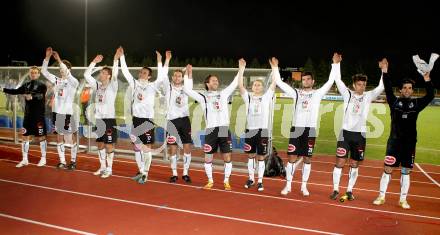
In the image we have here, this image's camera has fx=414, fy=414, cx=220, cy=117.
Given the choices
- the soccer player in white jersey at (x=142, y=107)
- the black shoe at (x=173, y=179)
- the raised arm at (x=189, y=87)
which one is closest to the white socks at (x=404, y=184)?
the raised arm at (x=189, y=87)

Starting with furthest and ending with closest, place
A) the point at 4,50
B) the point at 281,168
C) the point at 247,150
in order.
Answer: the point at 4,50
the point at 281,168
the point at 247,150

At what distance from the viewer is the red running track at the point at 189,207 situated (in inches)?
241

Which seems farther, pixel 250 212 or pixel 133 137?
pixel 133 137

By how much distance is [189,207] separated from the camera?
7113mm

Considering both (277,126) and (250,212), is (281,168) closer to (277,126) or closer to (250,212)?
(250,212)

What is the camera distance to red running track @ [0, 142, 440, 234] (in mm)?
6109

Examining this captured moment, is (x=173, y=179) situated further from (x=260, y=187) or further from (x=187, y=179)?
(x=260, y=187)

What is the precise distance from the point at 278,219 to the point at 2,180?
236 inches

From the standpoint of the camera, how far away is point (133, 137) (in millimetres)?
8891

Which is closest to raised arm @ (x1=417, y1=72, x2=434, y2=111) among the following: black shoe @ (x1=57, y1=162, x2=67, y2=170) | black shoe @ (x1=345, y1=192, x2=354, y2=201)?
black shoe @ (x1=345, y1=192, x2=354, y2=201)

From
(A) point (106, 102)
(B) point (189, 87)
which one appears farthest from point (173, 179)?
(A) point (106, 102)

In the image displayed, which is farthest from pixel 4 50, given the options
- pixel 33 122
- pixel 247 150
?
pixel 247 150

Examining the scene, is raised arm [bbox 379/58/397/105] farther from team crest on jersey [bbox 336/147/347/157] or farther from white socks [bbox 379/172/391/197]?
white socks [bbox 379/172/391/197]

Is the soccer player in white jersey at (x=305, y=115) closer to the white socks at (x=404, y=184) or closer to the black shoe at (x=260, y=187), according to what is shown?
the black shoe at (x=260, y=187)
